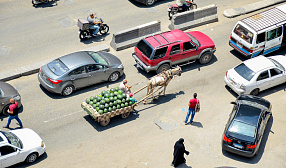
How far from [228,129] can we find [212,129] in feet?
5.29

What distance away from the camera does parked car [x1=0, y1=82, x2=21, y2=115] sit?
16469 millimetres

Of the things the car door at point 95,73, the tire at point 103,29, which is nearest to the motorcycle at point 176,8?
the tire at point 103,29

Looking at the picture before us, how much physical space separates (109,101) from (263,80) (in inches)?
306

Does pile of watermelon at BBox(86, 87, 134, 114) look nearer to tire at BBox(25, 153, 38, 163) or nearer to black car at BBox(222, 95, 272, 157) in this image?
tire at BBox(25, 153, 38, 163)

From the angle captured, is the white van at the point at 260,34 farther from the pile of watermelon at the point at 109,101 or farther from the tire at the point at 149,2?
the pile of watermelon at the point at 109,101

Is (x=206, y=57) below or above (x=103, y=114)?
below

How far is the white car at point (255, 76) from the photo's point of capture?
1853 centimetres

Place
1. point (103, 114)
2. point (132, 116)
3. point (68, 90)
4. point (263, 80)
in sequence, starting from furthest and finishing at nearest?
point (263, 80) → point (68, 90) → point (132, 116) → point (103, 114)

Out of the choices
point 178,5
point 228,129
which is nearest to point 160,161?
point 228,129

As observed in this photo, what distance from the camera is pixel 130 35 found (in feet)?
72.5

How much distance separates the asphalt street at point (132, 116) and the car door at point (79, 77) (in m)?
0.53

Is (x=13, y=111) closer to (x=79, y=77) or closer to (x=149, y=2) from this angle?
(x=79, y=77)

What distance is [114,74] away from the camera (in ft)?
63.1

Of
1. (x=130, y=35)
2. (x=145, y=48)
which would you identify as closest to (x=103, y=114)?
(x=145, y=48)
